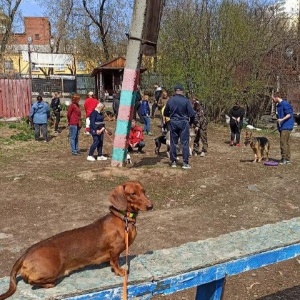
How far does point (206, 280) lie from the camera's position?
3.24 metres

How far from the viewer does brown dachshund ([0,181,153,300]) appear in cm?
280

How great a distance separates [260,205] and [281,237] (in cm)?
390

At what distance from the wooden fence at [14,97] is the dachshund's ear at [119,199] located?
59.7 feet

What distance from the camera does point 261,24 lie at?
23797 millimetres

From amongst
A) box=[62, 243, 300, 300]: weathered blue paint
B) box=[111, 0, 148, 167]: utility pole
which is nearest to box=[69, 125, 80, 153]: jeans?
box=[111, 0, 148, 167]: utility pole

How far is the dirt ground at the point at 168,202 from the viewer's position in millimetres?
5168

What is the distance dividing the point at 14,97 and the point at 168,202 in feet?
48.1

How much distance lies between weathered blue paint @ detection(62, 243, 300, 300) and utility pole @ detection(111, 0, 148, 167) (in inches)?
237

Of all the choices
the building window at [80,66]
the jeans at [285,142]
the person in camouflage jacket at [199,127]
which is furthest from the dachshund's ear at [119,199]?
the building window at [80,66]

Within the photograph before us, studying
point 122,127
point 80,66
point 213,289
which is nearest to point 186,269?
point 213,289

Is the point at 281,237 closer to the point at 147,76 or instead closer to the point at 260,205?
the point at 260,205

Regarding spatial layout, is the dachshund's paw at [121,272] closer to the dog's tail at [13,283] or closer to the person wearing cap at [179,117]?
the dog's tail at [13,283]

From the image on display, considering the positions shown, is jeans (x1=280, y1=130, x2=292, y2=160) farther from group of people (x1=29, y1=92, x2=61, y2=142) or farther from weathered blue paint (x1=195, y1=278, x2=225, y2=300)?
weathered blue paint (x1=195, y1=278, x2=225, y2=300)

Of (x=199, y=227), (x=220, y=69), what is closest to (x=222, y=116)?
(x=220, y=69)
